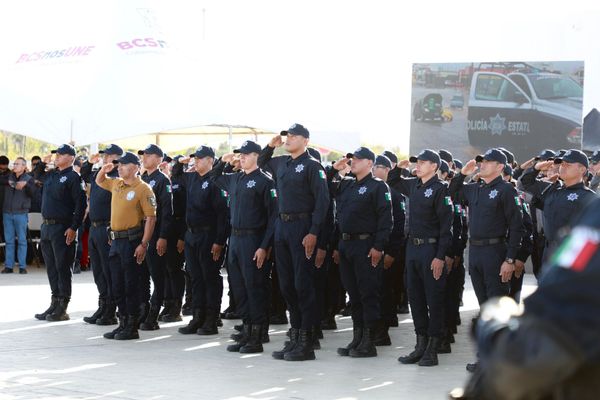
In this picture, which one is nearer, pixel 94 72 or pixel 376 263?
pixel 376 263

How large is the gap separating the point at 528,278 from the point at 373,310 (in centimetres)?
938

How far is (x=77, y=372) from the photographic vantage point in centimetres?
868

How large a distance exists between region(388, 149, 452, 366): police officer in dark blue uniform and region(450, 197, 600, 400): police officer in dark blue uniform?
719 centimetres

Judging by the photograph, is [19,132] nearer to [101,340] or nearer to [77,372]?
[101,340]

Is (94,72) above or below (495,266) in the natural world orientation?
above

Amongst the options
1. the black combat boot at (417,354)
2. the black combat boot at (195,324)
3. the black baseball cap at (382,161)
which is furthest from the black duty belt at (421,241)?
the black combat boot at (195,324)

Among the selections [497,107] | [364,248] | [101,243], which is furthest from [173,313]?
[497,107]

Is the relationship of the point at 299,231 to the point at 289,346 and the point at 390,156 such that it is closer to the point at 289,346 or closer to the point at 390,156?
the point at 289,346

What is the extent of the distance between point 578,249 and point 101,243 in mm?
9896

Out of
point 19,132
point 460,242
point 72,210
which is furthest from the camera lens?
point 19,132

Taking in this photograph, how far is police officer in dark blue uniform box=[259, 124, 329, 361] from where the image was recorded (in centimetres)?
952

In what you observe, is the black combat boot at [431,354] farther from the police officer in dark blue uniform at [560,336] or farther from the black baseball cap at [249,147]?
the police officer in dark blue uniform at [560,336]

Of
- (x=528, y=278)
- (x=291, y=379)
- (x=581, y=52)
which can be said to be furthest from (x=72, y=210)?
(x=581, y=52)

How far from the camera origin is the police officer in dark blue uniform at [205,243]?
1135 cm
